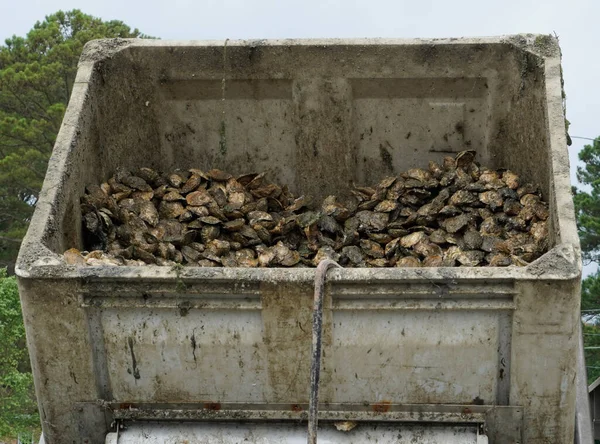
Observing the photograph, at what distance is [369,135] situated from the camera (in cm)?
535

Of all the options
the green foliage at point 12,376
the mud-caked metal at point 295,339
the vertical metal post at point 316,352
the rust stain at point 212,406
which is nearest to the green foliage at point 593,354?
the green foliage at point 12,376

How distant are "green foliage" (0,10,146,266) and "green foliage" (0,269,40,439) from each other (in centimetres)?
493

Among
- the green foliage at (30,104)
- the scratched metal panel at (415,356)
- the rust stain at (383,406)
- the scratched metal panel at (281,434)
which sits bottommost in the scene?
the scratched metal panel at (281,434)

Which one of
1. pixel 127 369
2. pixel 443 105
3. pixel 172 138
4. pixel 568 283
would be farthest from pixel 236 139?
pixel 568 283

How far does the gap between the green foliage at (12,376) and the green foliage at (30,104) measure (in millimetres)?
4929

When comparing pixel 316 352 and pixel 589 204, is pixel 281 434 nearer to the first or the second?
pixel 316 352

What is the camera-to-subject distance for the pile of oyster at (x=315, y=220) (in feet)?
15.1

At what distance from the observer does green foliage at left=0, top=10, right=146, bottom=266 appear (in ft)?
56.6

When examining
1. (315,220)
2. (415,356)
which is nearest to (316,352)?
(415,356)

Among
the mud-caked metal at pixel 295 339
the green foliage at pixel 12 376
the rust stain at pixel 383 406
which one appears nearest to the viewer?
the mud-caked metal at pixel 295 339

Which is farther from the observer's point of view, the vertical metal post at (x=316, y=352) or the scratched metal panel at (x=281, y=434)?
the scratched metal panel at (x=281, y=434)

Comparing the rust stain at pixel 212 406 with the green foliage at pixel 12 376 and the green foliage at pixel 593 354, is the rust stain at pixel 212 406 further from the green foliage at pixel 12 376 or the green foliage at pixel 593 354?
the green foliage at pixel 593 354

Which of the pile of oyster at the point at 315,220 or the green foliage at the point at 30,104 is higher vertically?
the green foliage at the point at 30,104

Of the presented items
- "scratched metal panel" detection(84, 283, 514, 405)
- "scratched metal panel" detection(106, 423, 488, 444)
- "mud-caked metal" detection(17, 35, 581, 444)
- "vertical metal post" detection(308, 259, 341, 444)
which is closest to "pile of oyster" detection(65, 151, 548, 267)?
"mud-caked metal" detection(17, 35, 581, 444)
